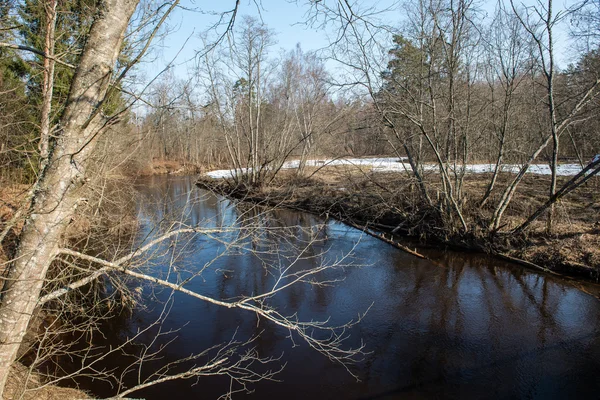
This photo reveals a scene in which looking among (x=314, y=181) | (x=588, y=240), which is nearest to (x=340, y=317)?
(x=588, y=240)

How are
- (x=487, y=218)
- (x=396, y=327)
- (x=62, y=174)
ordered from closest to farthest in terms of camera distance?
(x=62, y=174)
(x=396, y=327)
(x=487, y=218)

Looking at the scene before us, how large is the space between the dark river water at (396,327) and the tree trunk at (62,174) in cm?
159

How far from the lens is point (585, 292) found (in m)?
7.86

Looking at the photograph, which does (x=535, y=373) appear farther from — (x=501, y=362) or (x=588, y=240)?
(x=588, y=240)

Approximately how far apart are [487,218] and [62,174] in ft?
37.2

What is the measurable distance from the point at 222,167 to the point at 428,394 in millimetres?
33281

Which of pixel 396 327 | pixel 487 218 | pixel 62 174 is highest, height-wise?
pixel 62 174

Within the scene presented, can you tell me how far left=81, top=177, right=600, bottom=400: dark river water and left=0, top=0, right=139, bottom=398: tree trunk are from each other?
159 cm

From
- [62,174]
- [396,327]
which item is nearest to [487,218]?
[396,327]

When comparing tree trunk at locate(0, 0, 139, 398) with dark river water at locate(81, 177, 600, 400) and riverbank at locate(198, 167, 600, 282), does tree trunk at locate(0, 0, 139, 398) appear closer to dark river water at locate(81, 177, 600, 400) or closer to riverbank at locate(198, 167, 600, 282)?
dark river water at locate(81, 177, 600, 400)

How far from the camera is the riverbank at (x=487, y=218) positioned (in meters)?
9.04

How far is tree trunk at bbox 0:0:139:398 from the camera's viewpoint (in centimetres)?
197

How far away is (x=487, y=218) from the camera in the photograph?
1112 cm

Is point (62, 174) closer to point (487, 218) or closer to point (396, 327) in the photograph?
point (396, 327)
